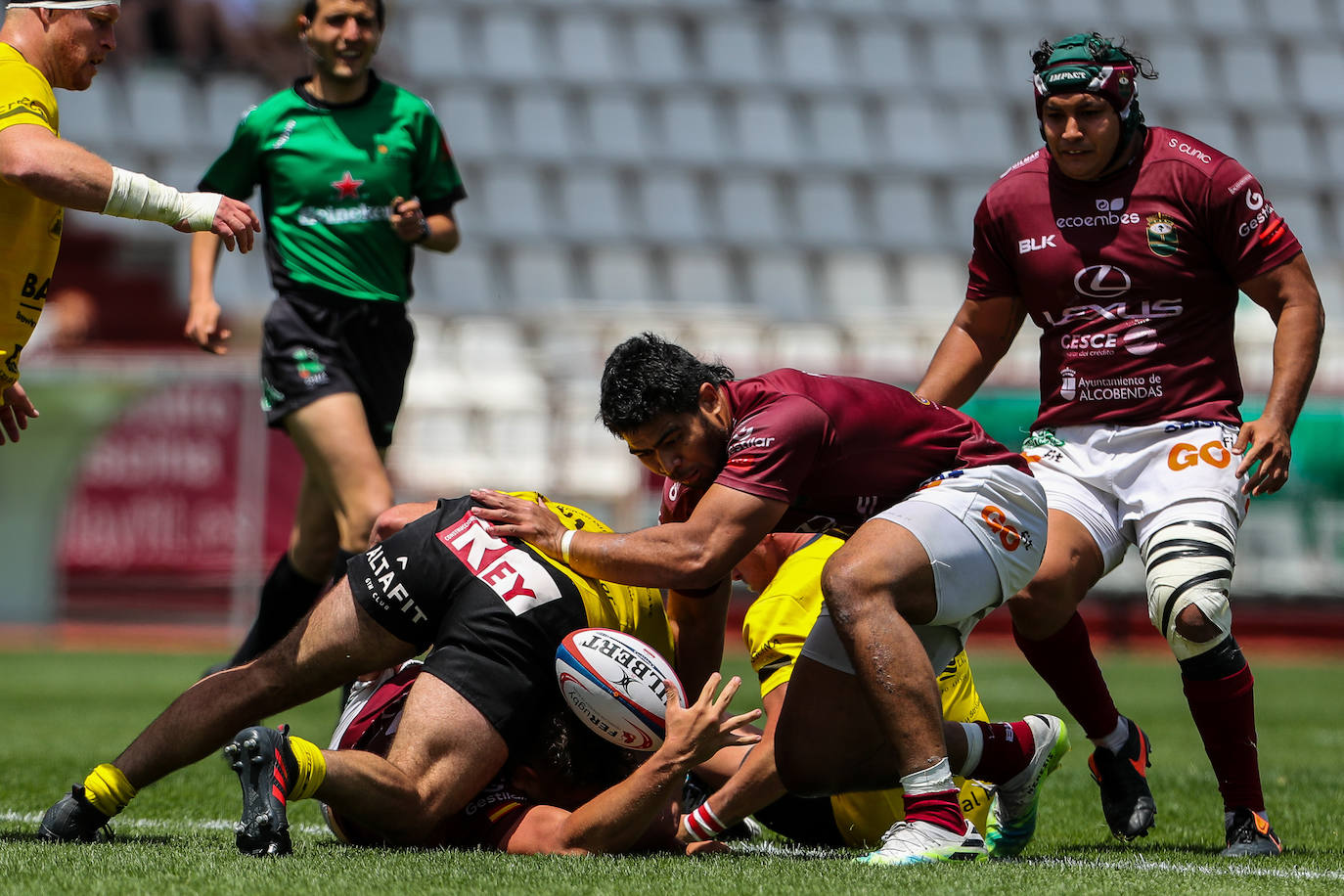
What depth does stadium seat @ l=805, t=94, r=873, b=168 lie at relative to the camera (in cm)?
2038

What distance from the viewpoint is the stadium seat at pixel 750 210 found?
1967 cm

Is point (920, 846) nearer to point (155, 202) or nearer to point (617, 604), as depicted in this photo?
point (617, 604)

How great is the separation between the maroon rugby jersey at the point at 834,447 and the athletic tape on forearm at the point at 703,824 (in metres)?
0.80

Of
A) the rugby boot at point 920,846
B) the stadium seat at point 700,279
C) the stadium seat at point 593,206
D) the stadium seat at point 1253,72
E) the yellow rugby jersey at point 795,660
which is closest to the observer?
the rugby boot at point 920,846

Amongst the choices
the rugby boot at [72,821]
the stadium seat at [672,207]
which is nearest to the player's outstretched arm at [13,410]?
the rugby boot at [72,821]

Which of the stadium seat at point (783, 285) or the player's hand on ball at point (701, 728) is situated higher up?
the stadium seat at point (783, 285)

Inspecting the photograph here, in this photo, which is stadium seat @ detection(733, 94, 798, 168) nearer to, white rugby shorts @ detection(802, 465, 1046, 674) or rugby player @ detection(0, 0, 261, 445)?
rugby player @ detection(0, 0, 261, 445)

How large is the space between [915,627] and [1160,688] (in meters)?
7.47

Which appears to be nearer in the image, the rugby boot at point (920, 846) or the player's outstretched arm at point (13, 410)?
the rugby boot at point (920, 846)

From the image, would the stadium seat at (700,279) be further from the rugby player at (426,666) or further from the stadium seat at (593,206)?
the rugby player at (426,666)

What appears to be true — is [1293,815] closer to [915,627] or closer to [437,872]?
[915,627]

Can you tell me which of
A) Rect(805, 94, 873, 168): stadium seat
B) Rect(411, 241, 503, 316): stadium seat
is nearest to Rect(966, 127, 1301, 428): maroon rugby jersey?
Rect(411, 241, 503, 316): stadium seat

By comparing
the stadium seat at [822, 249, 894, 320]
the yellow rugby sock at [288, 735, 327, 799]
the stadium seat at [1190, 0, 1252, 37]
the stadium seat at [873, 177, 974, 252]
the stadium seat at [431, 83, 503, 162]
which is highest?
the stadium seat at [1190, 0, 1252, 37]

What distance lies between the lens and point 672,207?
19.6 m
